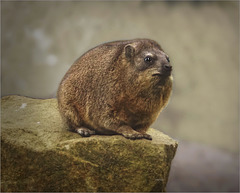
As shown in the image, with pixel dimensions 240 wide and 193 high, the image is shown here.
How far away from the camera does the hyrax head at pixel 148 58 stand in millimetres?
3859

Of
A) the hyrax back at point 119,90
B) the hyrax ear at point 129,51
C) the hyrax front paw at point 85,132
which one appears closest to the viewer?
the hyrax back at point 119,90

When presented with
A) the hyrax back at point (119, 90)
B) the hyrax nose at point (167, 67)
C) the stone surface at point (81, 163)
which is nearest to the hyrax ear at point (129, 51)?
the hyrax back at point (119, 90)

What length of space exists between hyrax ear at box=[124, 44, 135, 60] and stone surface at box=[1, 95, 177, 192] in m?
1.05

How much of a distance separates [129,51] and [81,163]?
157 centimetres

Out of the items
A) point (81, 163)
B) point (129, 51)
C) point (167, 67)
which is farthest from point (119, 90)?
point (81, 163)

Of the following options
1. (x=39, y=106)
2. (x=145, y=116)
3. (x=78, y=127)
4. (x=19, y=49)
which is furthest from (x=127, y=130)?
(x=19, y=49)

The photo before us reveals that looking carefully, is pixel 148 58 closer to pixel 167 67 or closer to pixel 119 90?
pixel 167 67

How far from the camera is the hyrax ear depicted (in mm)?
4074

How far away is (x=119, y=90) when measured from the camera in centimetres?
407

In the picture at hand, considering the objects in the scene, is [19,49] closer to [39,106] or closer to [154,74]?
[39,106]

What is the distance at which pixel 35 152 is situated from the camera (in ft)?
13.4

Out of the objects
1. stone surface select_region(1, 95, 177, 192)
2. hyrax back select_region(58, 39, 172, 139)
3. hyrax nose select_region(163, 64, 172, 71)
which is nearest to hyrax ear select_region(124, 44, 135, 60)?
hyrax back select_region(58, 39, 172, 139)

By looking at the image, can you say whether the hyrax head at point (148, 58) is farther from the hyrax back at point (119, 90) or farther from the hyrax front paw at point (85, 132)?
the hyrax front paw at point (85, 132)

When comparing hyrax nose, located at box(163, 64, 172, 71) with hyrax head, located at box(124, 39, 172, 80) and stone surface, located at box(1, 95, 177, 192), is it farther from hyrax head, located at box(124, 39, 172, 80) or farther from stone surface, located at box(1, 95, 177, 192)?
stone surface, located at box(1, 95, 177, 192)
